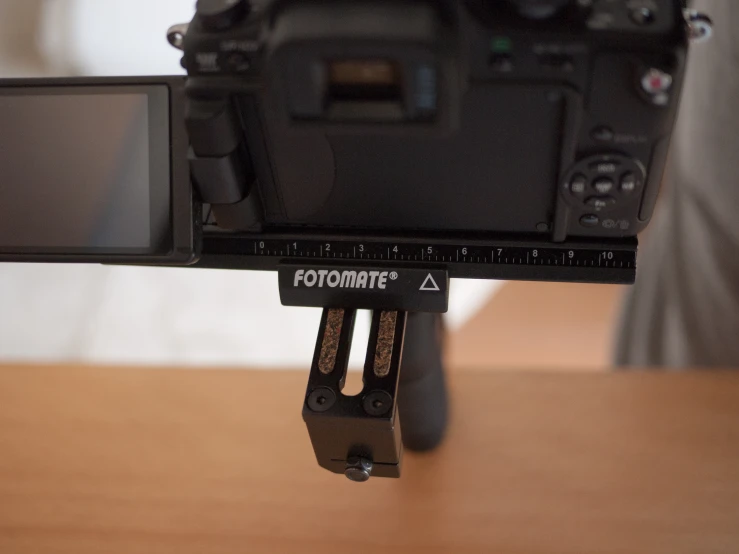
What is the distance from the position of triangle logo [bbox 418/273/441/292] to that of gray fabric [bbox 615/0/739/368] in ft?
1.28

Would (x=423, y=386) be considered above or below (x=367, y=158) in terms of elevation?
below

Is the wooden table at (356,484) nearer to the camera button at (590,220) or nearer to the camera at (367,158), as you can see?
the camera at (367,158)

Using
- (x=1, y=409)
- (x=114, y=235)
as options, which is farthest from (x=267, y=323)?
(x=114, y=235)

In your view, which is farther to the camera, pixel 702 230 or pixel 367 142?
pixel 702 230

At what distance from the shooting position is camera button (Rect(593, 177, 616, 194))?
1.39ft

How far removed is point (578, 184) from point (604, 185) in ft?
0.05

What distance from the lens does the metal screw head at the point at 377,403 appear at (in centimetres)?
44

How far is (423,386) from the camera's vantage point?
569 millimetres

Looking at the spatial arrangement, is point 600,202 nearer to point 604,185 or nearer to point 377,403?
point 604,185

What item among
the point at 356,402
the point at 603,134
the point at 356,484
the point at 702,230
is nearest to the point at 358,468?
the point at 356,402

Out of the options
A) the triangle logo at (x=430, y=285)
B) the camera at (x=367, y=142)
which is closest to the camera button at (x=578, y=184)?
the camera at (x=367, y=142)

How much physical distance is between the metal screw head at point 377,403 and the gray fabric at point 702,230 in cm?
45

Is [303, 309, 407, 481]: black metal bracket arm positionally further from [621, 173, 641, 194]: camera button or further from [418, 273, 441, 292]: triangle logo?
[621, 173, 641, 194]: camera button

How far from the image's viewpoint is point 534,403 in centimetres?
67
